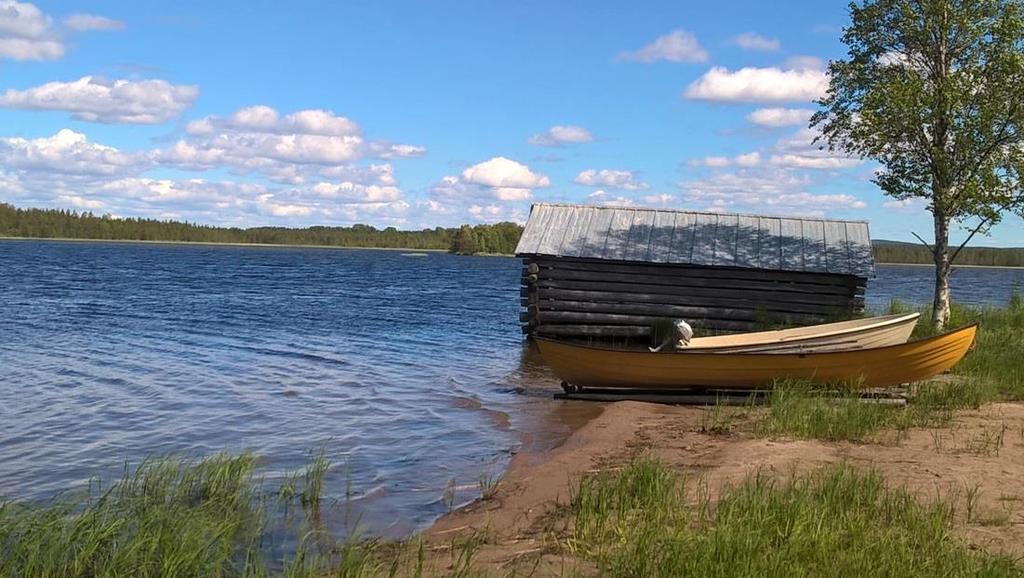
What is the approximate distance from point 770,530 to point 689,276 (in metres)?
16.3

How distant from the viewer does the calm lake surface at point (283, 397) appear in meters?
10.1

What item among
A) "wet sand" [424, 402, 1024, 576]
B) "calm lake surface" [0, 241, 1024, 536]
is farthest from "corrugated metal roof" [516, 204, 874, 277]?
"wet sand" [424, 402, 1024, 576]

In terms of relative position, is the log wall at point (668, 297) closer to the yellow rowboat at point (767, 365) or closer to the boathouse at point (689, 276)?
the boathouse at point (689, 276)

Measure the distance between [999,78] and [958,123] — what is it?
46.7 inches

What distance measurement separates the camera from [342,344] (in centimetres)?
2358

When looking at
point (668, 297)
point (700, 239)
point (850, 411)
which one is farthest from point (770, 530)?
point (700, 239)

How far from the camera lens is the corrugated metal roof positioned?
21812 mm

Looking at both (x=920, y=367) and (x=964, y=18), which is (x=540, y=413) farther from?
(x=964, y=18)

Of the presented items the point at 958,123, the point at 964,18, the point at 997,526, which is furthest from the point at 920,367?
the point at 964,18

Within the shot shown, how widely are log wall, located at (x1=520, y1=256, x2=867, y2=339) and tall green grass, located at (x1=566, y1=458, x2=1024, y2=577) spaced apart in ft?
46.2

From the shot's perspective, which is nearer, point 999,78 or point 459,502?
point 459,502

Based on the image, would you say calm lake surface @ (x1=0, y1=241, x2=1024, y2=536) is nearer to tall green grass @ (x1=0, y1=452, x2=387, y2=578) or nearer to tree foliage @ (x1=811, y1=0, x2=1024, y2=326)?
tall green grass @ (x1=0, y1=452, x2=387, y2=578)

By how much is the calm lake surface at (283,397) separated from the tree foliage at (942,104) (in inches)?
357

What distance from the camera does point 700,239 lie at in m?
22.8
